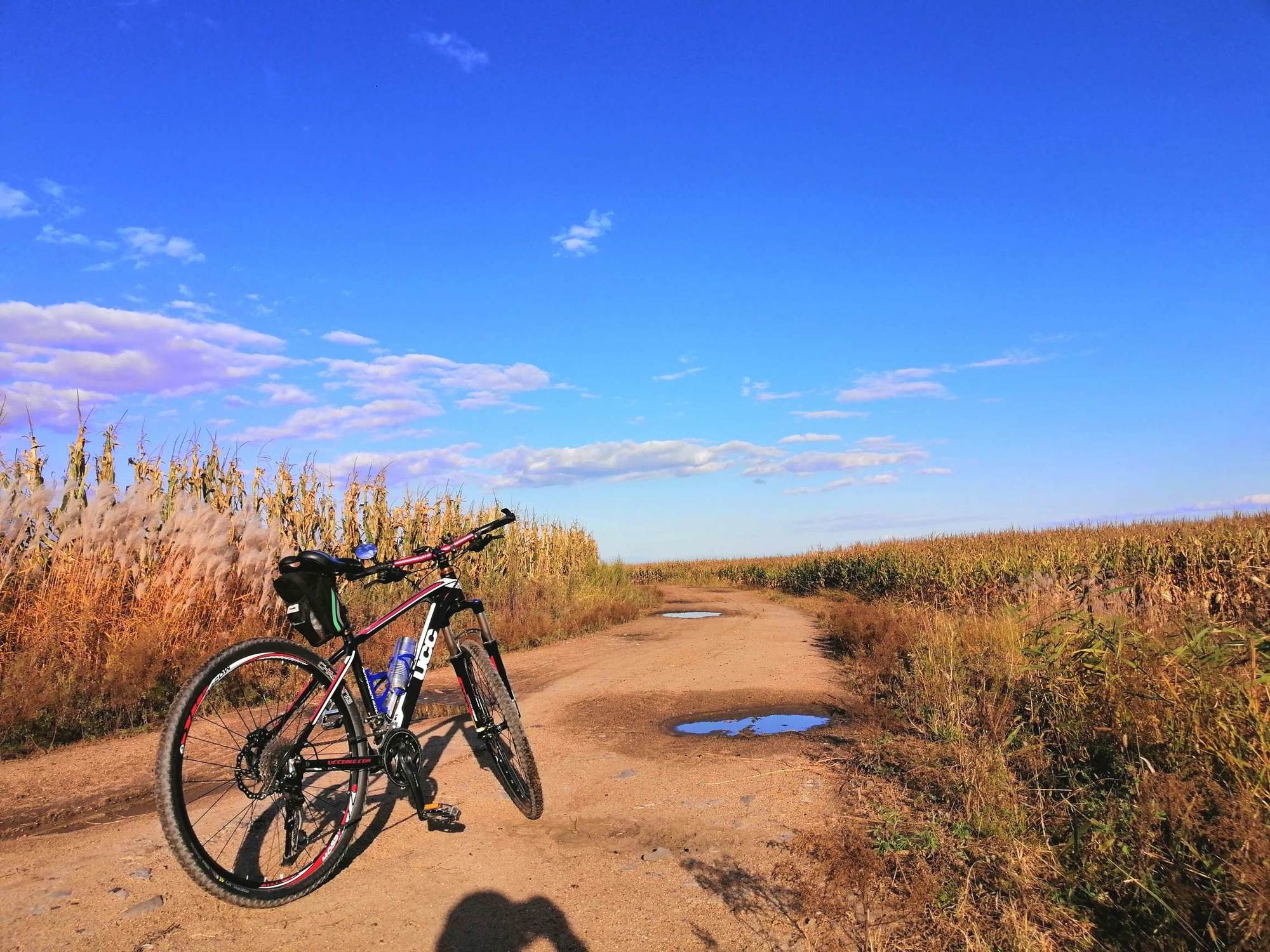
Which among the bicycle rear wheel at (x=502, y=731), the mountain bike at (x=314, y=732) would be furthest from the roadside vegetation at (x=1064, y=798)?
the mountain bike at (x=314, y=732)

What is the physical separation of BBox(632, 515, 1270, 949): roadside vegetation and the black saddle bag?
262cm

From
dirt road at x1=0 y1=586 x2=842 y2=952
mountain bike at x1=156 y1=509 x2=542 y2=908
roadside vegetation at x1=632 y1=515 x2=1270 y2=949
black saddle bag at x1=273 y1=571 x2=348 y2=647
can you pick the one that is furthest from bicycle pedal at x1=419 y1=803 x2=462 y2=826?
roadside vegetation at x1=632 y1=515 x2=1270 y2=949

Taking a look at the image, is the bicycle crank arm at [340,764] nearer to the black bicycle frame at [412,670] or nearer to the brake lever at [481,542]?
the black bicycle frame at [412,670]

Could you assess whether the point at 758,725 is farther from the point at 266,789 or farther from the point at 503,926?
the point at 266,789

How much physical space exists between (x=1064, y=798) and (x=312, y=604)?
418cm

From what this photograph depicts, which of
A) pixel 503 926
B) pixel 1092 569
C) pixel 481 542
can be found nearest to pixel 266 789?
pixel 503 926

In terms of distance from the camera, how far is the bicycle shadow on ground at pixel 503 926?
10.0 ft

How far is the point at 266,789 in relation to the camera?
3350 millimetres

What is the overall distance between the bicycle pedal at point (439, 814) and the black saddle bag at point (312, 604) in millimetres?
1117

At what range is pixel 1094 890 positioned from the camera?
316 cm

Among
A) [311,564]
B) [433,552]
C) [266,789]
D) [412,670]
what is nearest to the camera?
[266,789]

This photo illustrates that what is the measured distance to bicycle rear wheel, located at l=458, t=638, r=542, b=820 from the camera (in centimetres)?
428

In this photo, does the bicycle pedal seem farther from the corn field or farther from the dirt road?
the corn field

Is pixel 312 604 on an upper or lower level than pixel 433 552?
lower
